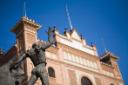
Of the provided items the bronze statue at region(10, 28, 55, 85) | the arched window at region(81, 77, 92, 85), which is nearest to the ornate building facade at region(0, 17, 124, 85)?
the arched window at region(81, 77, 92, 85)

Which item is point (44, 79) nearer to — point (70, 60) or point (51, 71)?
point (51, 71)

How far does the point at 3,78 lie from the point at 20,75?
509 millimetres

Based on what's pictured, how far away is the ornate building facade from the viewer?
70.9ft

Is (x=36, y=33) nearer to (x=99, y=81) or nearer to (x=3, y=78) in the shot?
(x=99, y=81)

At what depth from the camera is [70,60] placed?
949 inches

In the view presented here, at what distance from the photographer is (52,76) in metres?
21.5

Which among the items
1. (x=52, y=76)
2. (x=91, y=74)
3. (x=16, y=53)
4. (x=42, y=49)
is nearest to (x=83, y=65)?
(x=91, y=74)

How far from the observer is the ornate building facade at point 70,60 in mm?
21625

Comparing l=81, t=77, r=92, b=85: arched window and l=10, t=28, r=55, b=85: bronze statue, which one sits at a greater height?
l=81, t=77, r=92, b=85: arched window

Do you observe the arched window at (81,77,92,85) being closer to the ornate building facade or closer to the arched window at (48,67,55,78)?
the ornate building facade

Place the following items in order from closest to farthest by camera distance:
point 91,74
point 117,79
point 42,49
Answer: point 42,49
point 91,74
point 117,79

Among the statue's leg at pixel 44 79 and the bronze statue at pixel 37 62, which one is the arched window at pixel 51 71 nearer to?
the bronze statue at pixel 37 62

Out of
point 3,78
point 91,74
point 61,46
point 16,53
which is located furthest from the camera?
point 91,74

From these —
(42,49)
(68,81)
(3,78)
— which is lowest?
(3,78)
